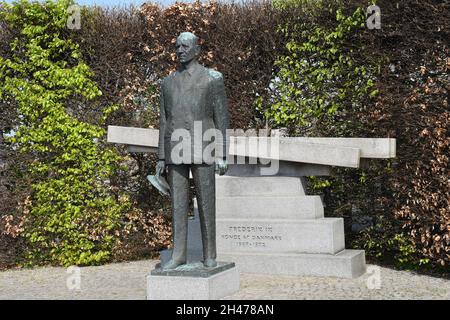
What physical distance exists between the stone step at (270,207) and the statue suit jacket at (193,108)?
7.78ft

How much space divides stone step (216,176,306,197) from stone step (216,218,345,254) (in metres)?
0.44

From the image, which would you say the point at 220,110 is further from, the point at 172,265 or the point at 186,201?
the point at 172,265

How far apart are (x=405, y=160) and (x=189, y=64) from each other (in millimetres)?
4238

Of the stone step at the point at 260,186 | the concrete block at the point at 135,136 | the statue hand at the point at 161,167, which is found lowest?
the stone step at the point at 260,186

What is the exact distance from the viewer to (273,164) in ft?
28.6

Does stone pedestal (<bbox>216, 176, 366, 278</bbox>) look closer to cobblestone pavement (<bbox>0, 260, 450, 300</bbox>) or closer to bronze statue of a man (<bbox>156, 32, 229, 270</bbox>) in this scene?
cobblestone pavement (<bbox>0, 260, 450, 300</bbox>)

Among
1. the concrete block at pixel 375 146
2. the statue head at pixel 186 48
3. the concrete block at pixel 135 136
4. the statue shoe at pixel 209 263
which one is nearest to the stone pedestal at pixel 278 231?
the concrete block at pixel 375 146

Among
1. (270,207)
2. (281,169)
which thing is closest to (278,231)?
(270,207)

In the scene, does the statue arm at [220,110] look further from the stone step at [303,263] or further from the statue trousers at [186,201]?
the stone step at [303,263]

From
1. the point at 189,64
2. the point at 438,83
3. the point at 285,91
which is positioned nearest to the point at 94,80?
the point at 285,91

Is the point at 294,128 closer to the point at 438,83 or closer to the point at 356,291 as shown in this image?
the point at 438,83

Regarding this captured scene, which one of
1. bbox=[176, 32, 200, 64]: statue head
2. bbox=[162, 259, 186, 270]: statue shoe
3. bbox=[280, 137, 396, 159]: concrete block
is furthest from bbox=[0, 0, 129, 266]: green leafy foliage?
bbox=[176, 32, 200, 64]: statue head

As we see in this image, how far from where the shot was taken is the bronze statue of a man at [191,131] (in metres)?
6.13

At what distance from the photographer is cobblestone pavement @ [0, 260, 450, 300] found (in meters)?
6.99
